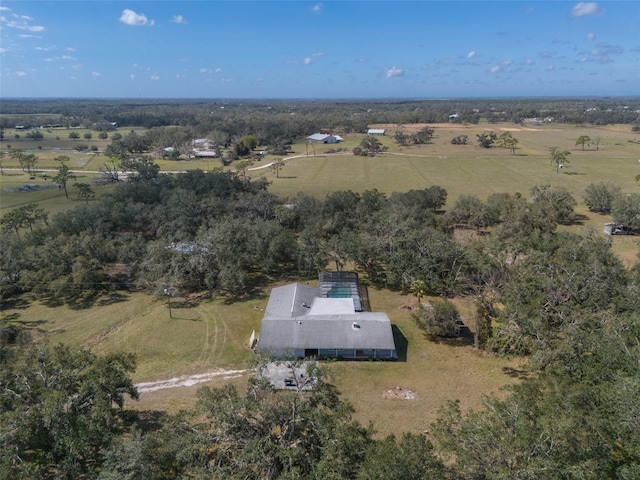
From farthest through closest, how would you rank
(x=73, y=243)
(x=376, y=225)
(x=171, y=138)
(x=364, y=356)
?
(x=171, y=138)
(x=376, y=225)
(x=73, y=243)
(x=364, y=356)

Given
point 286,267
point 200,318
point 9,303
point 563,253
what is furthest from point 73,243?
point 563,253

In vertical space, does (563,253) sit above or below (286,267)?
above

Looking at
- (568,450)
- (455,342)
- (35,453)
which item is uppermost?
(568,450)

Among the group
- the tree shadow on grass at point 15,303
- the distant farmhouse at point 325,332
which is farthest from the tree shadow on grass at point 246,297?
the tree shadow on grass at point 15,303

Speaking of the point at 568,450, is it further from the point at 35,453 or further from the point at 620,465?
the point at 35,453

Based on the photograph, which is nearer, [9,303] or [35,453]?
[35,453]

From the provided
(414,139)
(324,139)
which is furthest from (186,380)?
(414,139)
